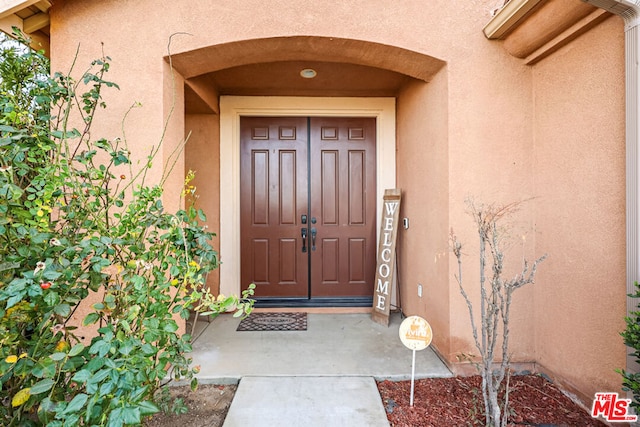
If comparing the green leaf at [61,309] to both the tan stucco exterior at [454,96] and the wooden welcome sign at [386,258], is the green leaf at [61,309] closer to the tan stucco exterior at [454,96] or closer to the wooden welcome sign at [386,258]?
the tan stucco exterior at [454,96]

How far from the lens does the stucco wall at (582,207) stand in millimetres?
1905

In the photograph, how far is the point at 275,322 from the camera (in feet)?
11.7

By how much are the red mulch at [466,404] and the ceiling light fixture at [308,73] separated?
9.76ft

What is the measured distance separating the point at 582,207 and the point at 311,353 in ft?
7.39

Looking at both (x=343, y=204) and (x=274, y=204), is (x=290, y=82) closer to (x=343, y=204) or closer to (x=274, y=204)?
(x=274, y=204)

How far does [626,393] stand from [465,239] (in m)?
1.22

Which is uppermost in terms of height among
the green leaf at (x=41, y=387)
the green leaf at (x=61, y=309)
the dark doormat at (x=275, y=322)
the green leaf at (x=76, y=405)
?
the green leaf at (x=61, y=309)

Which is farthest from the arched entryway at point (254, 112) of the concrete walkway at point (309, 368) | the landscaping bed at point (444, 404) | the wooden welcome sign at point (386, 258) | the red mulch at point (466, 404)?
the red mulch at point (466, 404)

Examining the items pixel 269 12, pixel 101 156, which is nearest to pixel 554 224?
pixel 269 12

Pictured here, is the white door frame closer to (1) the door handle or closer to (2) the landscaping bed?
(1) the door handle

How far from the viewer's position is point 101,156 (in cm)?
254

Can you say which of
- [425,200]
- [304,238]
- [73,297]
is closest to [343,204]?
[304,238]

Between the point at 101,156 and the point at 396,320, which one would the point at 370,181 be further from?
the point at 101,156

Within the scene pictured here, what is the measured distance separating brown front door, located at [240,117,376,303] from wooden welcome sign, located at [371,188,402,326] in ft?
1.05
